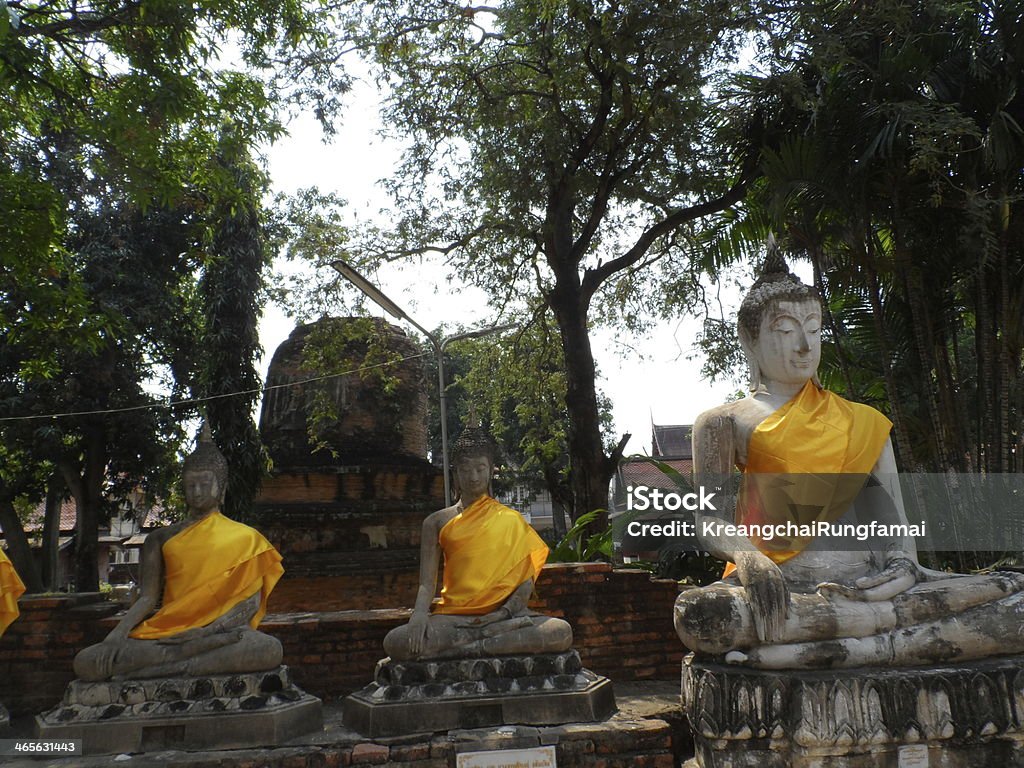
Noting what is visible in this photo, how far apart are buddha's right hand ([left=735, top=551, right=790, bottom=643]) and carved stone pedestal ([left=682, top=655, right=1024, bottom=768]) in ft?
0.61

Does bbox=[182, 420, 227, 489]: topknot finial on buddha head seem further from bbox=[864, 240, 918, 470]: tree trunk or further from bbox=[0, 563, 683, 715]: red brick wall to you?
bbox=[864, 240, 918, 470]: tree trunk

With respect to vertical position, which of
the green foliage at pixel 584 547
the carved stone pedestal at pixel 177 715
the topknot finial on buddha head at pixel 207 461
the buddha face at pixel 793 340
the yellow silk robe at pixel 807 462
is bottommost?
the carved stone pedestal at pixel 177 715

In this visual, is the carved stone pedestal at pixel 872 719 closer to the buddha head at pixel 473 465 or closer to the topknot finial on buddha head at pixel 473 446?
the buddha head at pixel 473 465

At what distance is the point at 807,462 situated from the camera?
13.9ft

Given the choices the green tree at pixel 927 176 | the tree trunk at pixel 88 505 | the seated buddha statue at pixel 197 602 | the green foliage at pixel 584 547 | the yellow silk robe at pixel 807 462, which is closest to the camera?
the yellow silk robe at pixel 807 462

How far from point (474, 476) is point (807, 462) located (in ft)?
6.85

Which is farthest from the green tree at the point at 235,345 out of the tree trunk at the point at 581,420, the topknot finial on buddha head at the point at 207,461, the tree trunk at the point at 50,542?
the topknot finial on buddha head at the point at 207,461

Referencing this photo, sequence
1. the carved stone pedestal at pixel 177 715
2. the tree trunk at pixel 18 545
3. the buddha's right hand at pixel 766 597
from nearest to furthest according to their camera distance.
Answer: the buddha's right hand at pixel 766 597, the carved stone pedestal at pixel 177 715, the tree trunk at pixel 18 545

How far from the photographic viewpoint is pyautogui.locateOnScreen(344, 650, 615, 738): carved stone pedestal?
4.54 m

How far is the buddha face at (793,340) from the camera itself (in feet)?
14.8

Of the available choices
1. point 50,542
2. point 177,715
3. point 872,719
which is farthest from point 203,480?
point 50,542

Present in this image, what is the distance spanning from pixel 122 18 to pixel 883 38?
6.45m

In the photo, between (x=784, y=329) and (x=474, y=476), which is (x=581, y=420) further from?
(x=784, y=329)

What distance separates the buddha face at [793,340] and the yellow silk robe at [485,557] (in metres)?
1.78
